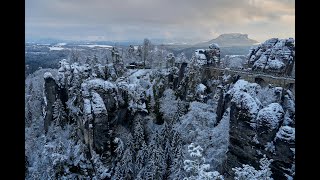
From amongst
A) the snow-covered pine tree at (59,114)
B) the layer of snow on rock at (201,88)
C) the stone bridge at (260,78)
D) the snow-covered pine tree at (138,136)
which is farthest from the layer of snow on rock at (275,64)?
the snow-covered pine tree at (59,114)

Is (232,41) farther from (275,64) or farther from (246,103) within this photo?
(246,103)

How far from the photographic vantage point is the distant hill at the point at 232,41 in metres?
30.5

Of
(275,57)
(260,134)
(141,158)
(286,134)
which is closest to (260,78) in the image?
(275,57)

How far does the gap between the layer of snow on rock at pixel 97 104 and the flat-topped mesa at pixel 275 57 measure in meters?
12.6

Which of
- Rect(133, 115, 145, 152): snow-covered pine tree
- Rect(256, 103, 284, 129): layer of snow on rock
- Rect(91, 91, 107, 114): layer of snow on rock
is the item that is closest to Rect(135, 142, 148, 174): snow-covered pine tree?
Rect(133, 115, 145, 152): snow-covered pine tree

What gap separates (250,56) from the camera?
30.1 m

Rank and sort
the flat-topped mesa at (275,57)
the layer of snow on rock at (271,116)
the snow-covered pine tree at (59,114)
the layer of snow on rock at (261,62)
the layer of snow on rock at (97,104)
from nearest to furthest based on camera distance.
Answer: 1. the layer of snow on rock at (271,116)
2. the flat-topped mesa at (275,57)
3. the layer of snow on rock at (97,104)
4. the layer of snow on rock at (261,62)
5. the snow-covered pine tree at (59,114)

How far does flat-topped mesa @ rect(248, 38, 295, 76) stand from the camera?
24848 mm

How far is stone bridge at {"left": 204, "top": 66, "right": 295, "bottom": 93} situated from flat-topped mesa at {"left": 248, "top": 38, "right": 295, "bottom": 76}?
90cm

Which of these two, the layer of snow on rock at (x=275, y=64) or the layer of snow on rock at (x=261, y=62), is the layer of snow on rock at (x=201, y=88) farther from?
the layer of snow on rock at (x=275, y=64)

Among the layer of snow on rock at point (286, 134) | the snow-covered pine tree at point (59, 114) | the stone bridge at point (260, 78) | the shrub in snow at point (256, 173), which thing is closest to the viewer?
the shrub in snow at point (256, 173)

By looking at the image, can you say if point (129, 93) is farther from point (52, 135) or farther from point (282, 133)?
point (282, 133)

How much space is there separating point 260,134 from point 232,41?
18328mm

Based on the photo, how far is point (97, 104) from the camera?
25.4m
